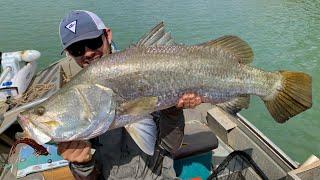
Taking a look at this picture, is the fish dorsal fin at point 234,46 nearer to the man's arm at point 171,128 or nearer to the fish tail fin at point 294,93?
the fish tail fin at point 294,93

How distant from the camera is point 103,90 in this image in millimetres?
2676

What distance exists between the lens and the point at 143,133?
2.79 metres

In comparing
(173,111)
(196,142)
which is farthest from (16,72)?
(173,111)

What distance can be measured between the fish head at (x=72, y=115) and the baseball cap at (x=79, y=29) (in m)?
0.40

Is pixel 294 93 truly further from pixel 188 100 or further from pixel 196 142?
pixel 196 142

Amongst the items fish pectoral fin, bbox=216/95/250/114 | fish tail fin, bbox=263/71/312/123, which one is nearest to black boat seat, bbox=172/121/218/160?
fish pectoral fin, bbox=216/95/250/114

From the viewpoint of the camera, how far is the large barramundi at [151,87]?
8.44 feet

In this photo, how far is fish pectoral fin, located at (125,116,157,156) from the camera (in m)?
2.76

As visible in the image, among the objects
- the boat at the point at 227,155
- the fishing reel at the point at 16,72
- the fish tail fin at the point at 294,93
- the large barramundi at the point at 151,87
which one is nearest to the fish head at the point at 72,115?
the large barramundi at the point at 151,87

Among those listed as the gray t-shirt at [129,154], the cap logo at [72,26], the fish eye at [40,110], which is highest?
the cap logo at [72,26]

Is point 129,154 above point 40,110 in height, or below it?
below

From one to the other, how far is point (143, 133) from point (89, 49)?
727 millimetres

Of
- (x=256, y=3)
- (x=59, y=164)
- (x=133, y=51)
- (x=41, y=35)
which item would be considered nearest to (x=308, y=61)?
(x=256, y=3)

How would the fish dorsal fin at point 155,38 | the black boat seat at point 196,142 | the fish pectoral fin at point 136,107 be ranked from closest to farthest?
the fish pectoral fin at point 136,107 → the fish dorsal fin at point 155,38 → the black boat seat at point 196,142
